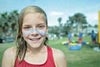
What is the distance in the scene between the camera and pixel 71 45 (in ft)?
6.15

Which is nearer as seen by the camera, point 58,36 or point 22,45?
point 22,45

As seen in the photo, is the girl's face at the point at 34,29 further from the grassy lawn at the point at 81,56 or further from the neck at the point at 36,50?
the grassy lawn at the point at 81,56

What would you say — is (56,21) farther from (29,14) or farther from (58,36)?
(29,14)

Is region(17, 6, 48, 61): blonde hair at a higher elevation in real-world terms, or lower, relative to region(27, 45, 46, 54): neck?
higher

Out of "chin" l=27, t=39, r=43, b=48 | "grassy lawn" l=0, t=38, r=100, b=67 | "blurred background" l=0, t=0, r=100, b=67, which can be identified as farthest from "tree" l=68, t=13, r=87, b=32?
"chin" l=27, t=39, r=43, b=48

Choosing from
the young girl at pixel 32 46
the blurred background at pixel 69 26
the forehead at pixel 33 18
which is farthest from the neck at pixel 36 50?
the blurred background at pixel 69 26

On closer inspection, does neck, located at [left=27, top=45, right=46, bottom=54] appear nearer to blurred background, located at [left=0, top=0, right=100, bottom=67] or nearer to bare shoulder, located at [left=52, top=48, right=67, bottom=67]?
bare shoulder, located at [left=52, top=48, right=67, bottom=67]

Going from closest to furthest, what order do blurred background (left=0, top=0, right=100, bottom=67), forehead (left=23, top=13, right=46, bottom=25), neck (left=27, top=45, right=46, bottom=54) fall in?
forehead (left=23, top=13, right=46, bottom=25), neck (left=27, top=45, right=46, bottom=54), blurred background (left=0, top=0, right=100, bottom=67)

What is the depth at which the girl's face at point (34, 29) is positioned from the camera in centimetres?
96

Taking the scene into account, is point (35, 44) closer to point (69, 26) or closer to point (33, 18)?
point (33, 18)

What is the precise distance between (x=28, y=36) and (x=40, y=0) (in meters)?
0.87

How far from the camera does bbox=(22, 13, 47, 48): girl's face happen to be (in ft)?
3.17

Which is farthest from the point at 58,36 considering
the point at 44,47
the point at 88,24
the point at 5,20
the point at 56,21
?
the point at 44,47

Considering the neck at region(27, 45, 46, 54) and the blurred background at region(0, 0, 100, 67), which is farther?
the blurred background at region(0, 0, 100, 67)
